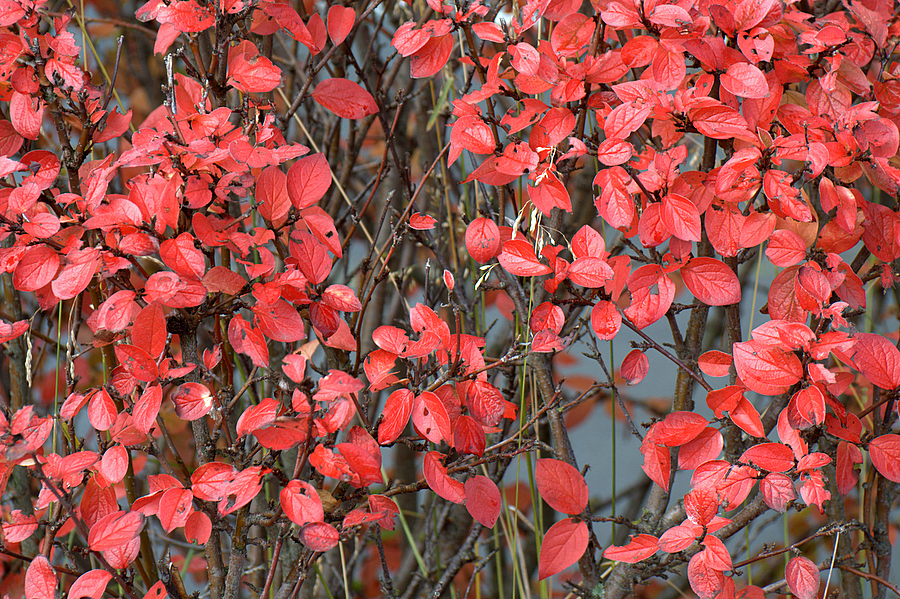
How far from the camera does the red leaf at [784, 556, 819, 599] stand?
65 centimetres

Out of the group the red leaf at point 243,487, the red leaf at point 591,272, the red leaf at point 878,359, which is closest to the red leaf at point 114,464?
the red leaf at point 243,487

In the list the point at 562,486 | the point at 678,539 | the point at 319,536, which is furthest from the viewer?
the point at 562,486

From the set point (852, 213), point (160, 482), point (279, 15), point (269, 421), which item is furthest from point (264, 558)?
point (852, 213)

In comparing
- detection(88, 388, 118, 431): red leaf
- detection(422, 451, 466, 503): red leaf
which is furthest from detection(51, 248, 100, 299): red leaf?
detection(422, 451, 466, 503): red leaf

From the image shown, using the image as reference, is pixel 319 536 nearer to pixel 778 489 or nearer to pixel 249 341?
pixel 249 341

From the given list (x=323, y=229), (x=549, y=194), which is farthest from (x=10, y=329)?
(x=549, y=194)

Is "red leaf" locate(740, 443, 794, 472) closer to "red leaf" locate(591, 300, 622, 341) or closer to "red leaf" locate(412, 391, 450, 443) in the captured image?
"red leaf" locate(591, 300, 622, 341)

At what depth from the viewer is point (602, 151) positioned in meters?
0.66

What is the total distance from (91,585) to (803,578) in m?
0.65

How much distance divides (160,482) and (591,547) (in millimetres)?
528

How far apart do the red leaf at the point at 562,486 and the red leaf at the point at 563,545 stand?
0.7 inches

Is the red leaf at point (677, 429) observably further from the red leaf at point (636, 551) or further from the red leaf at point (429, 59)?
the red leaf at point (429, 59)

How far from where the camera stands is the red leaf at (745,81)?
65cm

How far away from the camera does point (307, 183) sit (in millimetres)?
689
